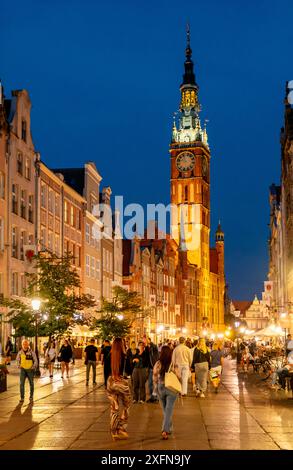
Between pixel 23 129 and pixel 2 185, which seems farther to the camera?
pixel 23 129

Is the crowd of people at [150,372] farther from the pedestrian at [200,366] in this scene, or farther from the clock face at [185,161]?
the clock face at [185,161]

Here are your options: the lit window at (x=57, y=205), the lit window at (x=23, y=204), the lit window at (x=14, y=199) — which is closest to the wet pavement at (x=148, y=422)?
the lit window at (x=14, y=199)

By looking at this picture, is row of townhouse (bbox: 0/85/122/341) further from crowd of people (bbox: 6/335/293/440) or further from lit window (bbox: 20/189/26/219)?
crowd of people (bbox: 6/335/293/440)

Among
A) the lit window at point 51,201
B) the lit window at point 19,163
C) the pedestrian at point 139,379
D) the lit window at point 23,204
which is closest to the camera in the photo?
the pedestrian at point 139,379

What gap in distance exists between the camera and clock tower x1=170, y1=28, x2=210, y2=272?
6747 inches

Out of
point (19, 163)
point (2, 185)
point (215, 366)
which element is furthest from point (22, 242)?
point (215, 366)

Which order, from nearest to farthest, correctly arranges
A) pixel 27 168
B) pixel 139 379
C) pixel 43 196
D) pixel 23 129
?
pixel 139 379
pixel 27 168
pixel 23 129
pixel 43 196

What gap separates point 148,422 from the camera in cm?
1895

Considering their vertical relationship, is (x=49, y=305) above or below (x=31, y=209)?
below

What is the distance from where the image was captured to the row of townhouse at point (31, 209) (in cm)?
5328

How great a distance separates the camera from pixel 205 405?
23.9m

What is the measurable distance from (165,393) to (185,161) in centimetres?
16214

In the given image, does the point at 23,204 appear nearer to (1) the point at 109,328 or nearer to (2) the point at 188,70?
(1) the point at 109,328

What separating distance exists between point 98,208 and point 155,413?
6182 cm
